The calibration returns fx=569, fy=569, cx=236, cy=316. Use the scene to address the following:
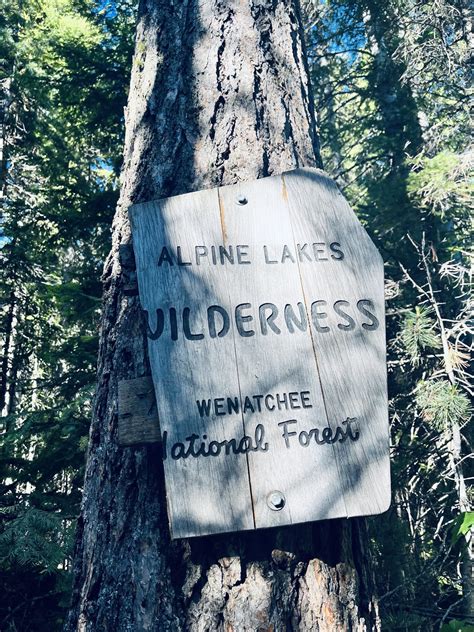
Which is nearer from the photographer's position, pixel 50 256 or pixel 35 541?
pixel 35 541

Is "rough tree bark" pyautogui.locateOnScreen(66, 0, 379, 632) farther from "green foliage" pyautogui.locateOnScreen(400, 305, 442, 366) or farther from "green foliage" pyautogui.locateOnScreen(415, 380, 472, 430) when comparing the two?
"green foliage" pyautogui.locateOnScreen(400, 305, 442, 366)

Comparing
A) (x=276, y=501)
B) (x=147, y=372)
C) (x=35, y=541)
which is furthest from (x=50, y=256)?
(x=276, y=501)

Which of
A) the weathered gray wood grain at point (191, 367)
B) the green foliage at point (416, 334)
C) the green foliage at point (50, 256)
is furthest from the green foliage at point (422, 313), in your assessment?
the weathered gray wood grain at point (191, 367)

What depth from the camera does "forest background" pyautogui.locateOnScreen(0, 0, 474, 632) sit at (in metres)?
5.29

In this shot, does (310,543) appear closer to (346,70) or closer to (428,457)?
(428,457)

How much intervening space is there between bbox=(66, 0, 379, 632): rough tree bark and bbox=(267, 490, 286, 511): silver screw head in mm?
89

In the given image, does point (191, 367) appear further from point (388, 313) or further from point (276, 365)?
point (388, 313)

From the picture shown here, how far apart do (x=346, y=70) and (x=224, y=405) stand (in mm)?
14780

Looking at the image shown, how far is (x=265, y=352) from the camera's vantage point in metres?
1.64

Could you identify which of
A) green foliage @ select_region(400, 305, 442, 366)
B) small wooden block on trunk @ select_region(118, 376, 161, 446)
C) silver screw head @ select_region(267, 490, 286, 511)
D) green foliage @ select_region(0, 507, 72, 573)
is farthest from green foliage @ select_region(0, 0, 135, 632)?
green foliage @ select_region(400, 305, 442, 366)

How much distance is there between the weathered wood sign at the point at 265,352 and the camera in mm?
1533

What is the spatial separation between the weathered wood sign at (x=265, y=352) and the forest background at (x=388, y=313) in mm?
2003

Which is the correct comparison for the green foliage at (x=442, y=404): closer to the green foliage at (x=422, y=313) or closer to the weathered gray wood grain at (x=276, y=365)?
the green foliage at (x=422, y=313)

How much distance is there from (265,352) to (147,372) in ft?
1.20
